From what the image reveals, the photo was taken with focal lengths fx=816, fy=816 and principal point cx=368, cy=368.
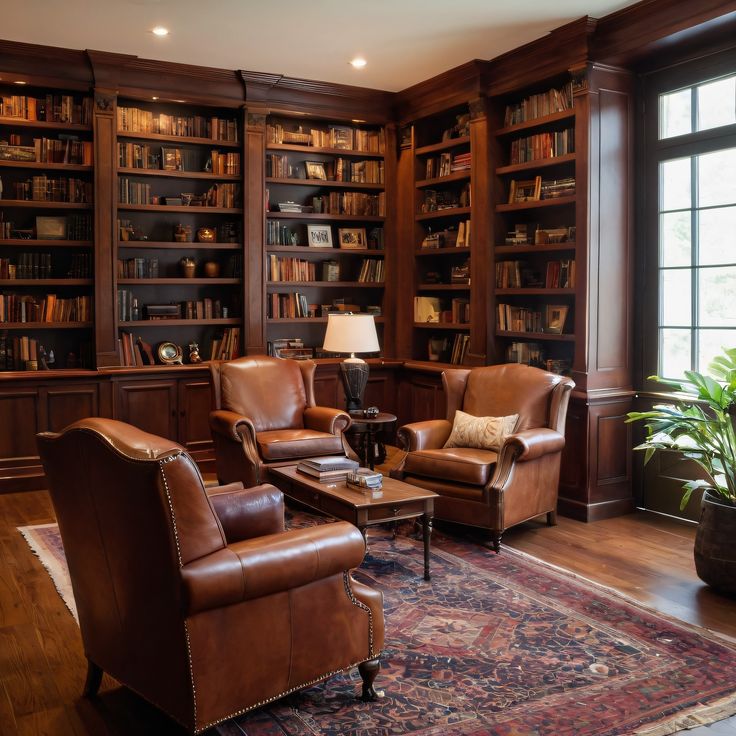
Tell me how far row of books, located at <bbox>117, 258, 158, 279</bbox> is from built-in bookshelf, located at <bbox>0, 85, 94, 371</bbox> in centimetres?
26

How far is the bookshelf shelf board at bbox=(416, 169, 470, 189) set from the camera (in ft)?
21.0

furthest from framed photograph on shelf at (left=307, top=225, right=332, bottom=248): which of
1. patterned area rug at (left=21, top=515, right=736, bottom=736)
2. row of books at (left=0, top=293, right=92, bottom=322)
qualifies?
patterned area rug at (left=21, top=515, right=736, bottom=736)

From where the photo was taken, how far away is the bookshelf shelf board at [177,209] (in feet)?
20.6

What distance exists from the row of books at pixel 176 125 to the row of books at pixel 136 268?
0.98 meters

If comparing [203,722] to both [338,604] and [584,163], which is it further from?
[584,163]

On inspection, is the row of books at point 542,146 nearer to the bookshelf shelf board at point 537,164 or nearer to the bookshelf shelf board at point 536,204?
the bookshelf shelf board at point 537,164

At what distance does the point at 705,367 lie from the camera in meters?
5.05

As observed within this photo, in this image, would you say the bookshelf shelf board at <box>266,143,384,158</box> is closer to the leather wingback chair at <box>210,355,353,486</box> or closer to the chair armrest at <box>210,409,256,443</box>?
the leather wingback chair at <box>210,355,353,486</box>

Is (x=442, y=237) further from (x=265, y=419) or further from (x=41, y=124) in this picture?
(x=41, y=124)

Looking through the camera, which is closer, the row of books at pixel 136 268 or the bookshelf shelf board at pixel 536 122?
the bookshelf shelf board at pixel 536 122

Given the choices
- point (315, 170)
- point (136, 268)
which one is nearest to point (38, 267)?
point (136, 268)

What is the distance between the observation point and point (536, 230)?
594cm

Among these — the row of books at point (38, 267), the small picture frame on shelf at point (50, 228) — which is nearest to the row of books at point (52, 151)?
the small picture frame on shelf at point (50, 228)

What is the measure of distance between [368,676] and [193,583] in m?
0.86
